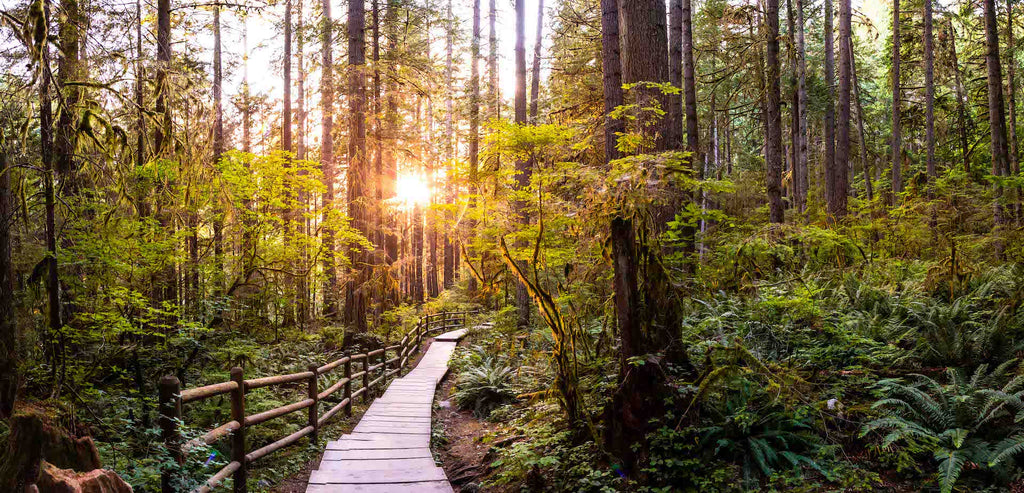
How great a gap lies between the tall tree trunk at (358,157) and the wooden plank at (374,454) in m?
7.52

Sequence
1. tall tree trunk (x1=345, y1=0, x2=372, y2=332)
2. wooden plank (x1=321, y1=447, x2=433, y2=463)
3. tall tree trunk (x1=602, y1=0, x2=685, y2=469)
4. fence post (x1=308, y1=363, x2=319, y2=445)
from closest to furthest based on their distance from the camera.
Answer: tall tree trunk (x1=602, y1=0, x2=685, y2=469) < wooden plank (x1=321, y1=447, x2=433, y2=463) < fence post (x1=308, y1=363, x2=319, y2=445) < tall tree trunk (x1=345, y1=0, x2=372, y2=332)

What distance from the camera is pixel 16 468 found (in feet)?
8.18

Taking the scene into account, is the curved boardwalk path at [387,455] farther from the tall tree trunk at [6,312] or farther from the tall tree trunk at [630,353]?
the tall tree trunk at [6,312]

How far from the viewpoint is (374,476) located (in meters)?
5.50

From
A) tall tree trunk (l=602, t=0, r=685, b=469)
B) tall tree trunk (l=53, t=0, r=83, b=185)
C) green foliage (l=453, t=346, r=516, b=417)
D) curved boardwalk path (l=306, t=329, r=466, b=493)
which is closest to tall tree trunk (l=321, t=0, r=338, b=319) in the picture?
curved boardwalk path (l=306, t=329, r=466, b=493)

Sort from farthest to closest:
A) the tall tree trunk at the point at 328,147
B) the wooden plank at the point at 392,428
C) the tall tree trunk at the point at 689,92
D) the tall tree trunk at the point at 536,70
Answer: the tall tree trunk at the point at 536,70 < the tall tree trunk at the point at 328,147 < the tall tree trunk at the point at 689,92 < the wooden plank at the point at 392,428

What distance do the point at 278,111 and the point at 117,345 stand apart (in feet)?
66.6

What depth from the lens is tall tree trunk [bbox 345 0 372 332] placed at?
13.0m

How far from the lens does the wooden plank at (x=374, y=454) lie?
6133 mm

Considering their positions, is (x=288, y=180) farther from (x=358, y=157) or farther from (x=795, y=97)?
(x=795, y=97)

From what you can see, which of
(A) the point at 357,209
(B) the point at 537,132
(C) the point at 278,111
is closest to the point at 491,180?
(B) the point at 537,132

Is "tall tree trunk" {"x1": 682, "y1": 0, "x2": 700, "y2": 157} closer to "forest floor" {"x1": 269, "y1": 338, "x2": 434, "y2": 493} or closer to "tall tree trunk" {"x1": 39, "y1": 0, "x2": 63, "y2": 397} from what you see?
"forest floor" {"x1": 269, "y1": 338, "x2": 434, "y2": 493}

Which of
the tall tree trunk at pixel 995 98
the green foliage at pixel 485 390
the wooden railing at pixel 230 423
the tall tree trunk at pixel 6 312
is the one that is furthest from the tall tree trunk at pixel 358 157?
the tall tree trunk at pixel 995 98

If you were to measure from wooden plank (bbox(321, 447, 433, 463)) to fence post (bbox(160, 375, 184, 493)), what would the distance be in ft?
8.24
